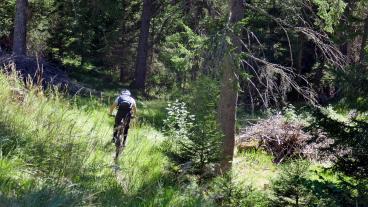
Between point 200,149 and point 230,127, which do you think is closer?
point 200,149

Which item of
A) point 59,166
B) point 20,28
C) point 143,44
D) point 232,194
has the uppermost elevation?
point 20,28

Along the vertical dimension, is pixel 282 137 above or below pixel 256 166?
above

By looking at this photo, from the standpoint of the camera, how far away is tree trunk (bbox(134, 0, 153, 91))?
26114 millimetres

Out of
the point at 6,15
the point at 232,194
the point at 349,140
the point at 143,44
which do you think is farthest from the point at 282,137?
the point at 6,15

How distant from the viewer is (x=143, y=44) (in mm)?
26531

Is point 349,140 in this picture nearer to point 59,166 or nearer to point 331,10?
point 331,10

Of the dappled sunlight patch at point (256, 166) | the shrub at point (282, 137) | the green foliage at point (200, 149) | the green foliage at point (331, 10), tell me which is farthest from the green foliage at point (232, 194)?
the shrub at point (282, 137)

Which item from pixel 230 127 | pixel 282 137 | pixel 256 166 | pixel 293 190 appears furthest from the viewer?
pixel 282 137

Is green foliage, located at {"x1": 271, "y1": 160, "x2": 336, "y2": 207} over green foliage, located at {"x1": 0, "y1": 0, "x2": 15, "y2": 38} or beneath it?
beneath

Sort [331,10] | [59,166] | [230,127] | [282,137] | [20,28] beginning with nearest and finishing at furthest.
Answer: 1. [59,166]
2. [331,10]
3. [230,127]
4. [282,137]
5. [20,28]

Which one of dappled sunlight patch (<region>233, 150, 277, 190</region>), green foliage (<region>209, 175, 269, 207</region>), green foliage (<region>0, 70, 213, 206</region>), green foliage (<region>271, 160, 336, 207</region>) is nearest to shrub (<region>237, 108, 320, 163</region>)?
dappled sunlight patch (<region>233, 150, 277, 190</region>)

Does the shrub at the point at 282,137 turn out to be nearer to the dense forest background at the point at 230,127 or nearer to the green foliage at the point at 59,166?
the dense forest background at the point at 230,127

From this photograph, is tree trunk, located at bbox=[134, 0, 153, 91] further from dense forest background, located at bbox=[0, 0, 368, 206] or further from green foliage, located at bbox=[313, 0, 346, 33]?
green foliage, located at bbox=[313, 0, 346, 33]

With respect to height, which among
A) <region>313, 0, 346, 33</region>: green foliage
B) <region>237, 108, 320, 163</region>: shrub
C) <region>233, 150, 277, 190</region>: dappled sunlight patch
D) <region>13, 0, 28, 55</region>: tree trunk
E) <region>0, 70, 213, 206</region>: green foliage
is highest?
<region>313, 0, 346, 33</region>: green foliage
